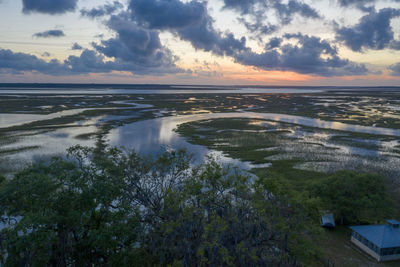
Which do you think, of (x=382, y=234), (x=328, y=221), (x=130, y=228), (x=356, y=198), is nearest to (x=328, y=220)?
(x=328, y=221)

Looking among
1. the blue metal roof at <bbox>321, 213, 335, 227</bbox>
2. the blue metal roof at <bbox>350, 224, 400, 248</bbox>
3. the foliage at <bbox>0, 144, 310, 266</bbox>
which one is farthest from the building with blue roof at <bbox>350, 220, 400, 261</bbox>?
the foliage at <bbox>0, 144, 310, 266</bbox>

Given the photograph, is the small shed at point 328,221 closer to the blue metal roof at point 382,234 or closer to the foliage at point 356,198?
the foliage at point 356,198

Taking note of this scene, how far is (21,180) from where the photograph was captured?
1616cm

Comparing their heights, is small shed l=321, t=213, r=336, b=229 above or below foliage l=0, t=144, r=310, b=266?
below

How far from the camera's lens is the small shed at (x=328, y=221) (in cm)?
2838

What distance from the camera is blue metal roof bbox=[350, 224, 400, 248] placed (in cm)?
2373

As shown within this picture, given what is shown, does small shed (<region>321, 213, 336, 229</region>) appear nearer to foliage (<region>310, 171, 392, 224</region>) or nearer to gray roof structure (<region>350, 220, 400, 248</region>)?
foliage (<region>310, 171, 392, 224</region>)

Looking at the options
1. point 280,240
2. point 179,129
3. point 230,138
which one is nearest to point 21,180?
point 280,240

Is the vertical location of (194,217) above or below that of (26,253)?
above

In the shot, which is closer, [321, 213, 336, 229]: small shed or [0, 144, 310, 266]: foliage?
[0, 144, 310, 266]: foliage

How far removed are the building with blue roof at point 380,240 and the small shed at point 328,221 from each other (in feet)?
8.70

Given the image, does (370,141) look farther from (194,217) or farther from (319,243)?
(194,217)

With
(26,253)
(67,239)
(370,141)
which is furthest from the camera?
(370,141)

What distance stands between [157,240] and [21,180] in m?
8.97
